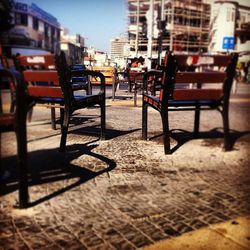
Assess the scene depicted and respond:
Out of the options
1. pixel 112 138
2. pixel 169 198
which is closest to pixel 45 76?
pixel 169 198

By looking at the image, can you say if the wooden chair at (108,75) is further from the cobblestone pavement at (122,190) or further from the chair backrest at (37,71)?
the cobblestone pavement at (122,190)

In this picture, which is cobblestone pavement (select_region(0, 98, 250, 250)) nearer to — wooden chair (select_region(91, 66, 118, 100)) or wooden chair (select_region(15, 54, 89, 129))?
wooden chair (select_region(15, 54, 89, 129))

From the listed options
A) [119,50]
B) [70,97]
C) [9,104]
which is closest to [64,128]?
[70,97]

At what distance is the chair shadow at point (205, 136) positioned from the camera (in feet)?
6.66

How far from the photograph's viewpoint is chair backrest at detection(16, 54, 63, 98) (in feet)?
4.92

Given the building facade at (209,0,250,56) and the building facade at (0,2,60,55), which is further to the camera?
the building facade at (209,0,250,56)

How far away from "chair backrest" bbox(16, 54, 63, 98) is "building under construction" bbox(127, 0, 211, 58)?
396 mm

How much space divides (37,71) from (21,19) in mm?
412

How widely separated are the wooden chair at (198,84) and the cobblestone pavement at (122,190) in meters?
0.08

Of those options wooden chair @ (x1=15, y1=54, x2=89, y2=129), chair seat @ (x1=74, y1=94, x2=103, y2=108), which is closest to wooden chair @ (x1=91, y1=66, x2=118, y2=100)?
chair seat @ (x1=74, y1=94, x2=103, y2=108)

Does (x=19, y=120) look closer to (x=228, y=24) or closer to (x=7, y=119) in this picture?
(x=7, y=119)

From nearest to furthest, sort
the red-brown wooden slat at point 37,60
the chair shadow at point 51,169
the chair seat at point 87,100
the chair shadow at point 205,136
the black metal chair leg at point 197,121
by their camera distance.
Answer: the red-brown wooden slat at point 37,60, the chair shadow at point 51,169, the chair shadow at point 205,136, the black metal chair leg at point 197,121, the chair seat at point 87,100

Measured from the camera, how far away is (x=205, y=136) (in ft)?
8.01

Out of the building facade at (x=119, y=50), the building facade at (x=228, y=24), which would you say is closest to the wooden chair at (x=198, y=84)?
the building facade at (x=228, y=24)
